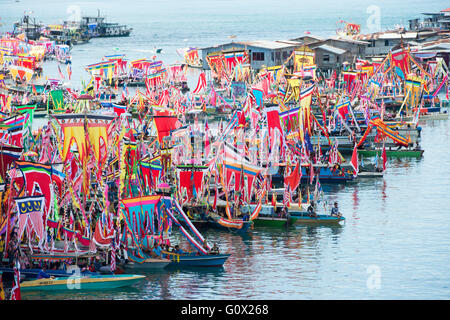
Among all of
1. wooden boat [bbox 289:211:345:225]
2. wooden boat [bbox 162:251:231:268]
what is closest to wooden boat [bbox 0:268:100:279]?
wooden boat [bbox 162:251:231:268]

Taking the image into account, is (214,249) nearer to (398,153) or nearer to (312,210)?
(312,210)

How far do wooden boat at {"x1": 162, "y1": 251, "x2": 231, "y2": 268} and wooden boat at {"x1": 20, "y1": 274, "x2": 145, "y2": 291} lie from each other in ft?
11.2

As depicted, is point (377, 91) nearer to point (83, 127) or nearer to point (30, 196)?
point (83, 127)

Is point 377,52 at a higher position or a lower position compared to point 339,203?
higher

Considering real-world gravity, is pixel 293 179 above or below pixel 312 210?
above

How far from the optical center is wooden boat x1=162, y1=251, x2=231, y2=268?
160 feet

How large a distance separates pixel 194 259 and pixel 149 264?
2.73m

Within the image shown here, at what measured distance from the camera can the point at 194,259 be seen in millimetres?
48719

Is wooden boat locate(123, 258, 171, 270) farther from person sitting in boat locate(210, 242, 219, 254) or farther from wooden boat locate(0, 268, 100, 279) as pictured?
wooden boat locate(0, 268, 100, 279)

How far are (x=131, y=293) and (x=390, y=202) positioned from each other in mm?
28215

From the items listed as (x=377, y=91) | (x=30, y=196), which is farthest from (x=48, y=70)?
(x=30, y=196)

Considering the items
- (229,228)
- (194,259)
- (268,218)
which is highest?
(268,218)

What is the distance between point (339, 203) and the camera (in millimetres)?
65500

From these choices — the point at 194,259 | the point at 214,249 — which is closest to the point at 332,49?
the point at 214,249
